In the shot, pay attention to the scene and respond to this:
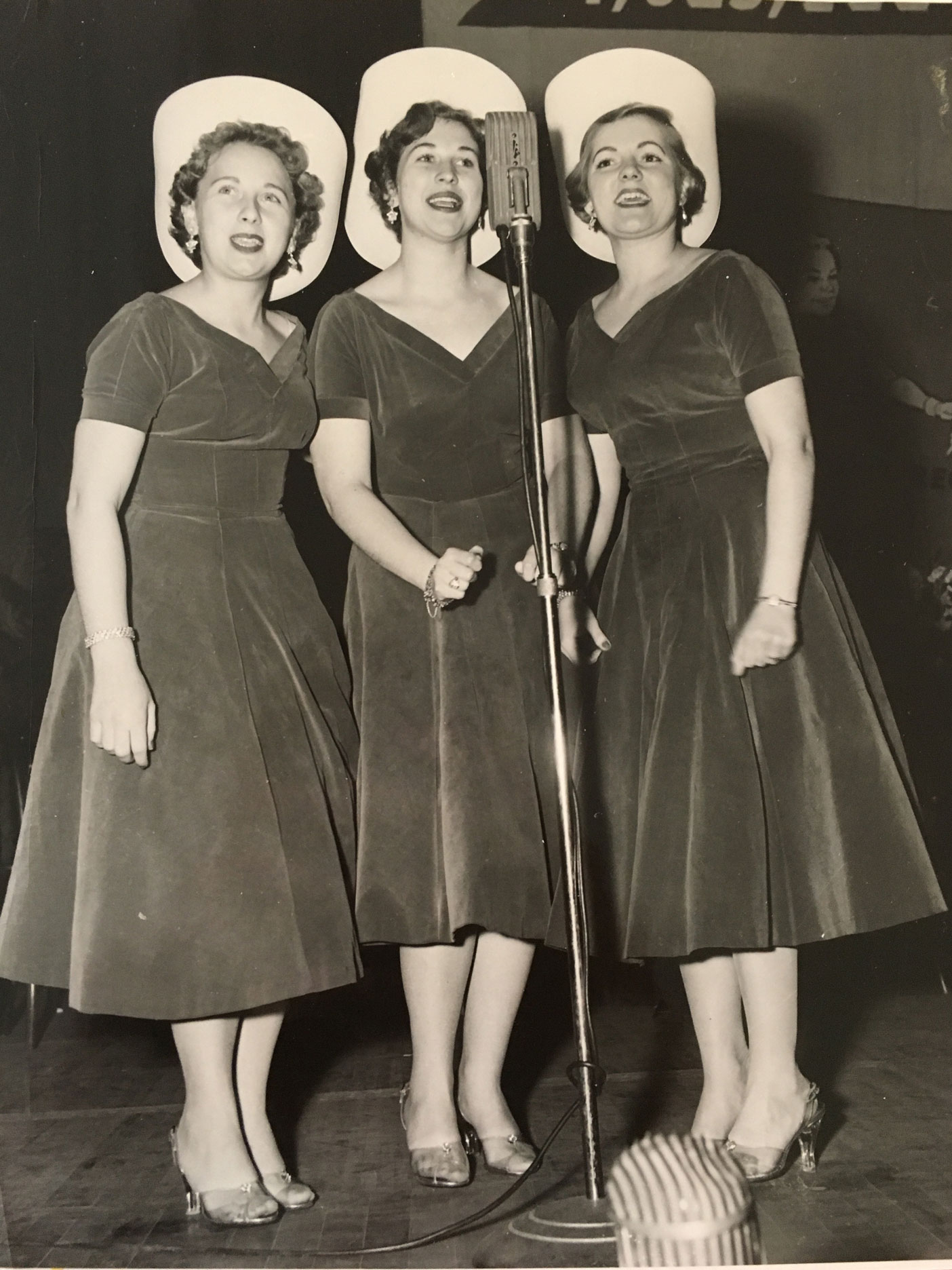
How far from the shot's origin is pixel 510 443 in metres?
2.71

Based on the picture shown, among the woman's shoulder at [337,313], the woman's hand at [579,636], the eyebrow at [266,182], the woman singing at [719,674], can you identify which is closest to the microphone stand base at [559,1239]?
the woman singing at [719,674]

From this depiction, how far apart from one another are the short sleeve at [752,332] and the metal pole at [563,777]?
54 cm

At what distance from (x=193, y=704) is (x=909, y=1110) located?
1737 mm

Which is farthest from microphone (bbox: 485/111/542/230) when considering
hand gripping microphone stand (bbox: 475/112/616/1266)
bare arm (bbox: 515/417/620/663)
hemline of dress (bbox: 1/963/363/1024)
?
hemline of dress (bbox: 1/963/363/1024)

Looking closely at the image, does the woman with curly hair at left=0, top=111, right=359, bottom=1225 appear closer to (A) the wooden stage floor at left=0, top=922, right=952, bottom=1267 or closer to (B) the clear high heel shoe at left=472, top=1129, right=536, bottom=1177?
(A) the wooden stage floor at left=0, top=922, right=952, bottom=1267

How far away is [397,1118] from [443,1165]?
9.5 inches

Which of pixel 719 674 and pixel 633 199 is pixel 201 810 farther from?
pixel 633 199

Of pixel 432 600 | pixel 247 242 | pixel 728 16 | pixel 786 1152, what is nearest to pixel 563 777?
pixel 432 600

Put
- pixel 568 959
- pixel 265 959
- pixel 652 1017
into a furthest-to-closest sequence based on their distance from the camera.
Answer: pixel 652 1017 → pixel 265 959 → pixel 568 959

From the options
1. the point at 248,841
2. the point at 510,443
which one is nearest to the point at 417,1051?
the point at 248,841

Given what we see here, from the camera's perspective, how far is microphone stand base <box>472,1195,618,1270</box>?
218 centimetres

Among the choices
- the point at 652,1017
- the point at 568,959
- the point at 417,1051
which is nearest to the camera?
the point at 568,959

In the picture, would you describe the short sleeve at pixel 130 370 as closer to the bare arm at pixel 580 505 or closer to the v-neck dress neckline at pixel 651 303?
the bare arm at pixel 580 505

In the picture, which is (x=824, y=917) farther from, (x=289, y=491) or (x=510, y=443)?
(x=289, y=491)
